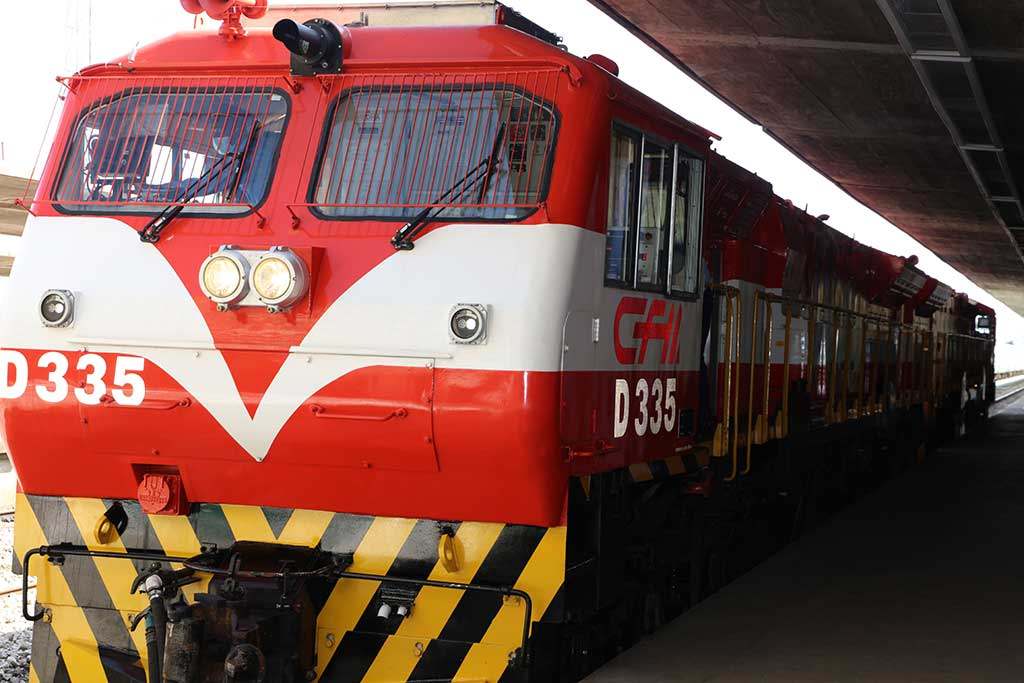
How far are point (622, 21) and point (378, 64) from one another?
11627 mm

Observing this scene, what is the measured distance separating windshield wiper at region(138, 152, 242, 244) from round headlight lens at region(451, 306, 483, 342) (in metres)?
1.31

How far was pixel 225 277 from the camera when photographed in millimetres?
5121

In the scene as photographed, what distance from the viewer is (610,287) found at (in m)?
5.47

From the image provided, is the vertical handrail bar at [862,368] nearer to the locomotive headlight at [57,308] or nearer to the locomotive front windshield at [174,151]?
the locomotive front windshield at [174,151]

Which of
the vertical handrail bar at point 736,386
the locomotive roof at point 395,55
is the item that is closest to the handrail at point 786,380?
the vertical handrail bar at point 736,386

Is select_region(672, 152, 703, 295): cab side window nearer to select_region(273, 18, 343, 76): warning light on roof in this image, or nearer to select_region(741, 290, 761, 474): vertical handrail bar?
select_region(741, 290, 761, 474): vertical handrail bar

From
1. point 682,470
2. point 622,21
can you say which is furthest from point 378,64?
point 622,21

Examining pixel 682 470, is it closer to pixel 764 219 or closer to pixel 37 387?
pixel 764 219

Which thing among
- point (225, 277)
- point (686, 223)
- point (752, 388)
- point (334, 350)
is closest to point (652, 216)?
point (686, 223)

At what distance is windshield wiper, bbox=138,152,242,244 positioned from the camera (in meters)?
5.36

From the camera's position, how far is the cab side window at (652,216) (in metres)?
5.55

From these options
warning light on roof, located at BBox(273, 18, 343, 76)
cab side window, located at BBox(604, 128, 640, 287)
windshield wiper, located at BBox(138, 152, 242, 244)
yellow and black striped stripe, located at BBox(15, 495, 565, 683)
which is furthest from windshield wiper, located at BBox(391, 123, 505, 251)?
yellow and black striped stripe, located at BBox(15, 495, 565, 683)

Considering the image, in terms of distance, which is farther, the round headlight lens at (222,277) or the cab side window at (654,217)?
the cab side window at (654,217)

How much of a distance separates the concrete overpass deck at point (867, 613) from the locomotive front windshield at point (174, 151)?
2802mm
